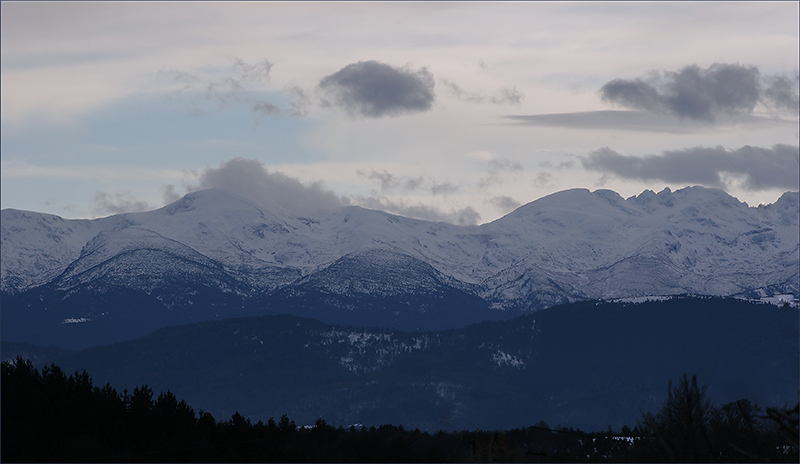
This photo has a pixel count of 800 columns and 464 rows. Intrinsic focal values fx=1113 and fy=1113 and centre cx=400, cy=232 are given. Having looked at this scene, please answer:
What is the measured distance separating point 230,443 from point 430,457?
32.8m

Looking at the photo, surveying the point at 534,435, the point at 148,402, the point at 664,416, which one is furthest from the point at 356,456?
the point at 534,435

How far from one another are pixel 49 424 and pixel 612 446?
217 ft

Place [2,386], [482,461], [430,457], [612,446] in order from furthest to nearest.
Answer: [612,446] → [430,457] → [2,386] → [482,461]

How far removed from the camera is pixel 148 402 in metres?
106

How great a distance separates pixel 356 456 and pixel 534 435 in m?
83.9

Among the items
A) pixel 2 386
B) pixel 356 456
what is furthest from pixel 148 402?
pixel 356 456

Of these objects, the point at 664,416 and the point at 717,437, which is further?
the point at 664,416

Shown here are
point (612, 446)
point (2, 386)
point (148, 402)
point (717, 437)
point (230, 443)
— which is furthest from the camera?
point (612, 446)

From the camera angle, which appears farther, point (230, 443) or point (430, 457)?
point (430, 457)

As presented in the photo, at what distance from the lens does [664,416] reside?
354ft

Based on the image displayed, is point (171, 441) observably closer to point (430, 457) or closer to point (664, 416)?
point (430, 457)

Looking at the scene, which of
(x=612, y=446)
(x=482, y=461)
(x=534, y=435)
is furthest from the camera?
(x=534, y=435)

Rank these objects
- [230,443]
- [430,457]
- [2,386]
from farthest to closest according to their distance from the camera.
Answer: [430,457] → [2,386] → [230,443]

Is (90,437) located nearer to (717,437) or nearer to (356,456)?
(356,456)
